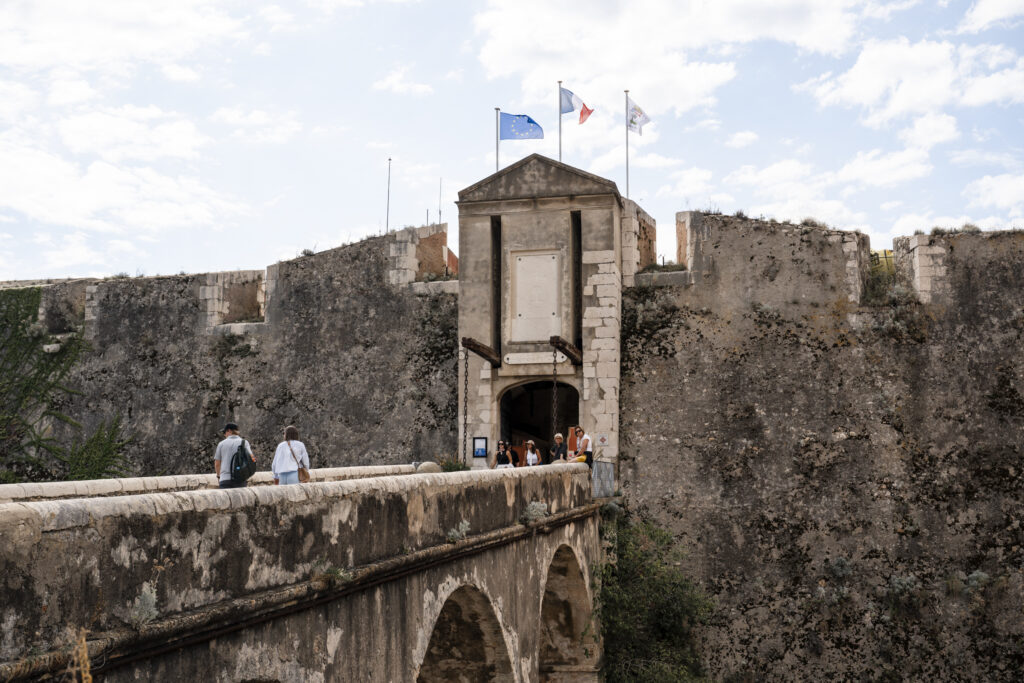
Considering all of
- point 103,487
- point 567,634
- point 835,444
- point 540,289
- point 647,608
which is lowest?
point 567,634

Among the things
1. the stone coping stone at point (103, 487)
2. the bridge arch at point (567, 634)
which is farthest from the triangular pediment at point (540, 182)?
the stone coping stone at point (103, 487)

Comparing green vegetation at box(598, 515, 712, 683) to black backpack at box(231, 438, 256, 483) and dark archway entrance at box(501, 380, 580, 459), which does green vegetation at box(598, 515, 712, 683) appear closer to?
dark archway entrance at box(501, 380, 580, 459)

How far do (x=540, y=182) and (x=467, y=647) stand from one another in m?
9.24

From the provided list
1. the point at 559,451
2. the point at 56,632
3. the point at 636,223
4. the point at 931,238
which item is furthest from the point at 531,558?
→ the point at 931,238

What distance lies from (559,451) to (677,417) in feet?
9.18

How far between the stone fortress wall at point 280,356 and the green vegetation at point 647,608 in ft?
11.8

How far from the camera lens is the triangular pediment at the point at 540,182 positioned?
Result: 16625mm

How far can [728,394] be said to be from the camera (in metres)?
16.6

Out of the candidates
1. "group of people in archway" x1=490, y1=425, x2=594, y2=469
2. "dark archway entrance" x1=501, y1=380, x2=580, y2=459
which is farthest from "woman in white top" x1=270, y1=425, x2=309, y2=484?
"dark archway entrance" x1=501, y1=380, x2=580, y2=459

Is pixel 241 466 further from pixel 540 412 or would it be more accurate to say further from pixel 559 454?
pixel 540 412

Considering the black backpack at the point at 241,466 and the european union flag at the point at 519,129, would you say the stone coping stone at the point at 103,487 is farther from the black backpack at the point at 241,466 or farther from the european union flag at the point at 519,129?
the european union flag at the point at 519,129

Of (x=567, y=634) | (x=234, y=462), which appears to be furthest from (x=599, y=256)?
(x=234, y=462)

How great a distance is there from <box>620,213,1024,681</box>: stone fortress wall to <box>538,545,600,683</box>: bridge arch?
3046 millimetres

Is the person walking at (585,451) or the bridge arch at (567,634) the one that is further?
the person walking at (585,451)
